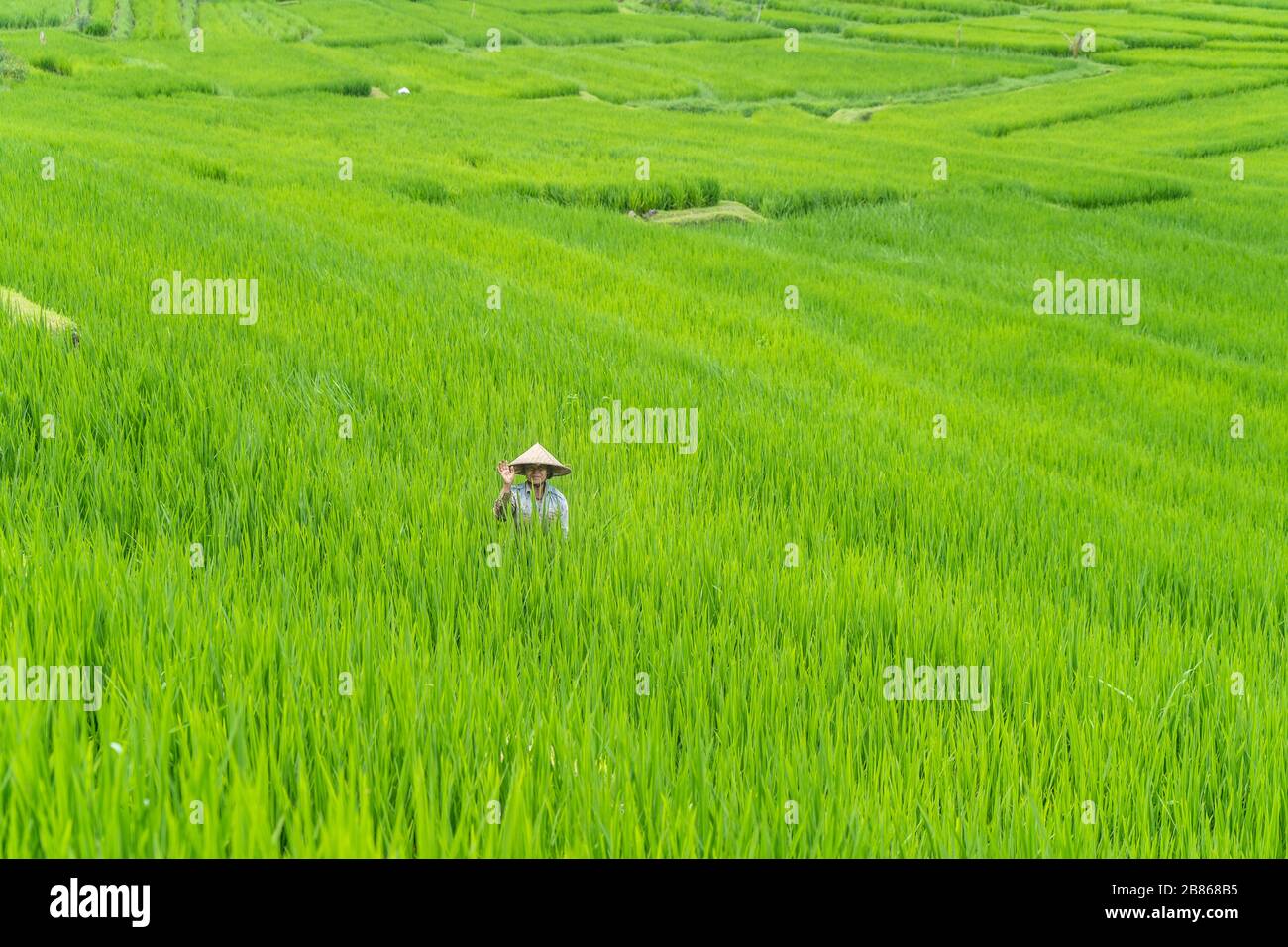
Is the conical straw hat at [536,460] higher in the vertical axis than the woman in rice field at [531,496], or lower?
higher

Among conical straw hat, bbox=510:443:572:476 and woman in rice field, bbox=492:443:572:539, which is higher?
conical straw hat, bbox=510:443:572:476

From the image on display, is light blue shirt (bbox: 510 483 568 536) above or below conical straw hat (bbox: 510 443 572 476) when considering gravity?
below

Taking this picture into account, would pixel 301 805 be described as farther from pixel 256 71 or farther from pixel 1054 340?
pixel 256 71

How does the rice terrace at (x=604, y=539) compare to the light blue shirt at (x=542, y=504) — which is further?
the light blue shirt at (x=542, y=504)

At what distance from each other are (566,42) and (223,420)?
41.1 meters

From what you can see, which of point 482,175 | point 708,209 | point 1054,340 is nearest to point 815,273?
point 1054,340

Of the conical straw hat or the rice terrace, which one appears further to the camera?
the conical straw hat

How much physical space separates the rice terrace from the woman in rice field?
0.01m

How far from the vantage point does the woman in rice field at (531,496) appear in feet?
8.14

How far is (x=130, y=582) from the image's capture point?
1.87 m

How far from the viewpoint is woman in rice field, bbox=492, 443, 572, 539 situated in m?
2.48

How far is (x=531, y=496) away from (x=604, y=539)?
10.0 inches

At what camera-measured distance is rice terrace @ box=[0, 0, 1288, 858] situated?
1.39 meters

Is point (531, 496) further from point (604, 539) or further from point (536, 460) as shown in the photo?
point (604, 539)
